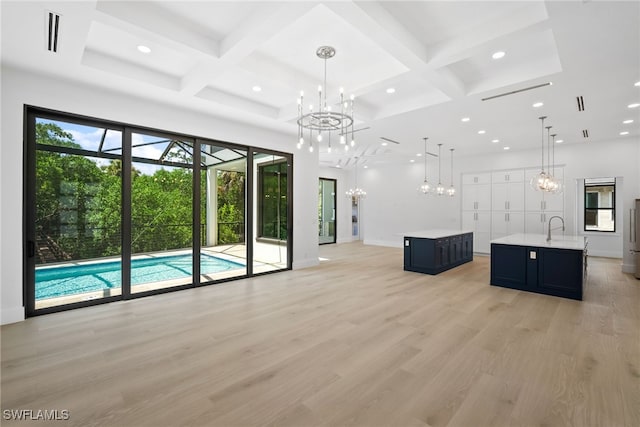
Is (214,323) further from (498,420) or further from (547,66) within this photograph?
(547,66)

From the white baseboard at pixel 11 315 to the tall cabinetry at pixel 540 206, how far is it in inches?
433

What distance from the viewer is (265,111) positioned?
5402 mm

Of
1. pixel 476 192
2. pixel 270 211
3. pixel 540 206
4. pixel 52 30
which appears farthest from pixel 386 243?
pixel 52 30

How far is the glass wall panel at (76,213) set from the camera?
3879 millimetres

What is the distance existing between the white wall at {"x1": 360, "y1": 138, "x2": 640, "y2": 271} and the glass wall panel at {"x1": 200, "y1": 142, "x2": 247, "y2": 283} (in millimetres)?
7036

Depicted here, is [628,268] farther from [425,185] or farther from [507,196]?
[425,185]

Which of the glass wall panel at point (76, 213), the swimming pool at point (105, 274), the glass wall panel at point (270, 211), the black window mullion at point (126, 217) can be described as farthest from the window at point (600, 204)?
the glass wall panel at point (76, 213)

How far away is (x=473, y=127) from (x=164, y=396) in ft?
22.4

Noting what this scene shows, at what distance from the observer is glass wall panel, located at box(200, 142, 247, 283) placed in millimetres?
5383

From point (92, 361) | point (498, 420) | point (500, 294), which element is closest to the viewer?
point (498, 420)

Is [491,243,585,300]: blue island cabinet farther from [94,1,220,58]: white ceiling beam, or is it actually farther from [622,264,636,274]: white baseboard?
[94,1,220,58]: white ceiling beam

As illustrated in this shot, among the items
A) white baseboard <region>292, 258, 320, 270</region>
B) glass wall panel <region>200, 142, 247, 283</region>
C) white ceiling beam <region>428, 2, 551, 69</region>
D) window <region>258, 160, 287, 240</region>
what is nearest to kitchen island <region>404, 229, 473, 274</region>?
white baseboard <region>292, 258, 320, 270</region>

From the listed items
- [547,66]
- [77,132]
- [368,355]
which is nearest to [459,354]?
[368,355]

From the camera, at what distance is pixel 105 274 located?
14.5ft
